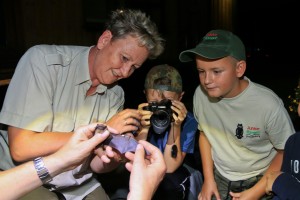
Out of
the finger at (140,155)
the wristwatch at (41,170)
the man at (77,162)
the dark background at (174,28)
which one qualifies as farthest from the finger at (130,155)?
the dark background at (174,28)

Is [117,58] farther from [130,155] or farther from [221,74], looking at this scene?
[130,155]

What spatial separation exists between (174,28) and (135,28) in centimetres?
447

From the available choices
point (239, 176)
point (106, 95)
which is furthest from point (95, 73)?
point (239, 176)

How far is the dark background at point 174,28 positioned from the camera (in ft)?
10.7

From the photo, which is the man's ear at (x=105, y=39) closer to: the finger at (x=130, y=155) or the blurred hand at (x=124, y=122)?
the blurred hand at (x=124, y=122)

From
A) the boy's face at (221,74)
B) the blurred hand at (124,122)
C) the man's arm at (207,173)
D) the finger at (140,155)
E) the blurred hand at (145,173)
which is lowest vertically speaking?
the man's arm at (207,173)

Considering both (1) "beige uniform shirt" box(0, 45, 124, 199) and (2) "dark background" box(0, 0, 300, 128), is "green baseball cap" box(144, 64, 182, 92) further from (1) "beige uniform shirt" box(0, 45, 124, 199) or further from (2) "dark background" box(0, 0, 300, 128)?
(2) "dark background" box(0, 0, 300, 128)

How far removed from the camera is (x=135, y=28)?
75.8 inches

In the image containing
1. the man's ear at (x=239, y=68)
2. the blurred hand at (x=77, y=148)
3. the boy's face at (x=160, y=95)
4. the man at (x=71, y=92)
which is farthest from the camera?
the boy's face at (x=160, y=95)

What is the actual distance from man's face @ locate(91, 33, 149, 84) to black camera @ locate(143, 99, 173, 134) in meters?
0.29

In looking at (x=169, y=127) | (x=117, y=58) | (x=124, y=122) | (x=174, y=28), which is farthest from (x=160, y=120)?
(x=174, y=28)

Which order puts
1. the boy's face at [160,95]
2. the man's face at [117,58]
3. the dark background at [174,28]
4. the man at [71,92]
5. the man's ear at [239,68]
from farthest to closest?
the dark background at [174,28] → the boy's face at [160,95] → the man's ear at [239,68] → the man's face at [117,58] → the man at [71,92]

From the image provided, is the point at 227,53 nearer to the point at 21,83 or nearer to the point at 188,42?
the point at 21,83

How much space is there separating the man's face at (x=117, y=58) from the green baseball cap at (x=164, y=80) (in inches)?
12.9
